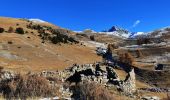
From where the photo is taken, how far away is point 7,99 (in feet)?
113

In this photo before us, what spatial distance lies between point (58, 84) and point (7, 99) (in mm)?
6367

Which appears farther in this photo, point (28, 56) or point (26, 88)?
point (28, 56)

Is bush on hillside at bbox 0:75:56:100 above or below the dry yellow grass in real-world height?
below

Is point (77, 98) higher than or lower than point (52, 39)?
lower

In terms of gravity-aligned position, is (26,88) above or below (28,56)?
below

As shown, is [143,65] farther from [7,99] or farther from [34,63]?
[7,99]

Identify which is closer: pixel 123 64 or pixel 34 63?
pixel 34 63

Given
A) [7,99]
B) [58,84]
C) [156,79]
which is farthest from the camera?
[156,79]

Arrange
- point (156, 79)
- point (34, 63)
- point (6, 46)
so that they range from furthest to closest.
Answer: point (156, 79) → point (6, 46) → point (34, 63)

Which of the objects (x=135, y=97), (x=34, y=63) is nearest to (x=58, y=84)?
(x=135, y=97)

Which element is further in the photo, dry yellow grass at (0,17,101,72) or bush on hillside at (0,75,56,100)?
dry yellow grass at (0,17,101,72)

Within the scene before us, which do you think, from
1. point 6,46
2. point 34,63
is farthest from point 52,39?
point 34,63

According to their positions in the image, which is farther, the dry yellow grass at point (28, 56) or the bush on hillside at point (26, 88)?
the dry yellow grass at point (28, 56)

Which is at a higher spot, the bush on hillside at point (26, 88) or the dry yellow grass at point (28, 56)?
the dry yellow grass at point (28, 56)
